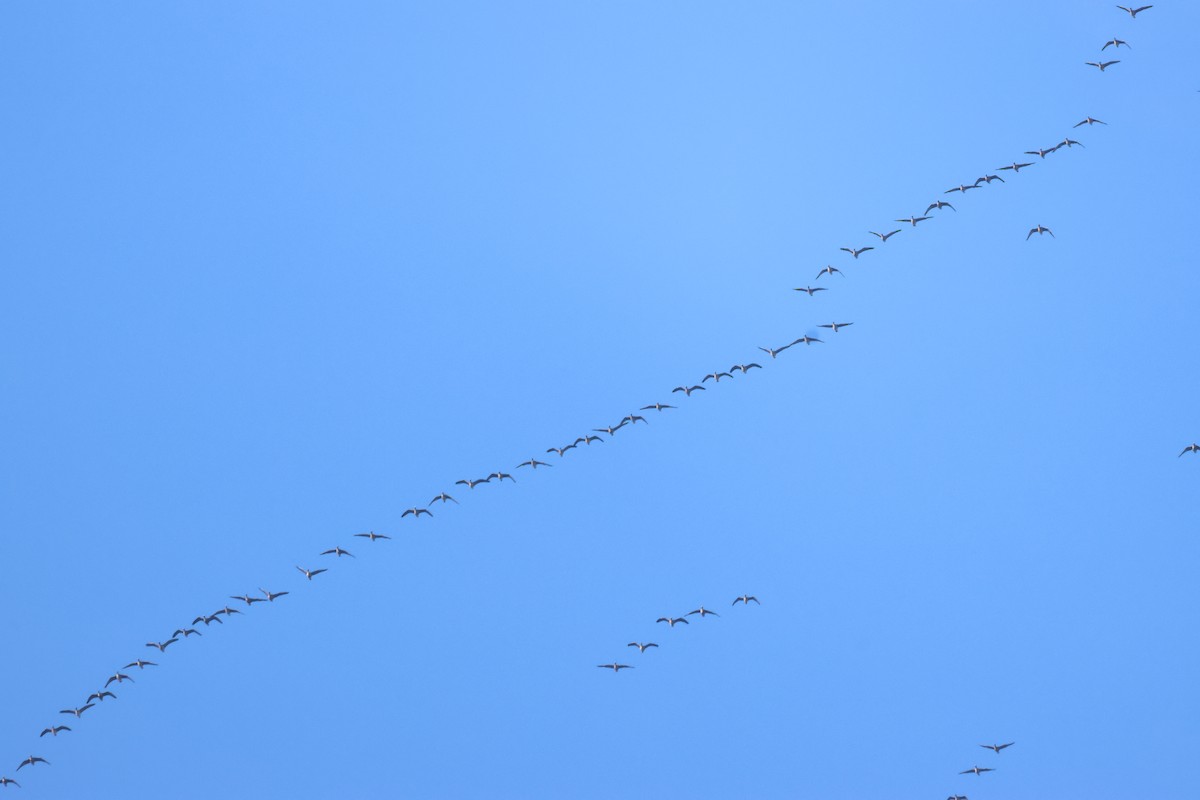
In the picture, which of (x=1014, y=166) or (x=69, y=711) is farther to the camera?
(x=1014, y=166)

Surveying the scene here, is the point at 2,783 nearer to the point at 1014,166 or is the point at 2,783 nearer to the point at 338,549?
the point at 338,549

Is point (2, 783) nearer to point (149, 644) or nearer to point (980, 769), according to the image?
point (149, 644)

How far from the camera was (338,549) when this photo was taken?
95.2 metres

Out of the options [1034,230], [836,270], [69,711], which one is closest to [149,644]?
[69,711]

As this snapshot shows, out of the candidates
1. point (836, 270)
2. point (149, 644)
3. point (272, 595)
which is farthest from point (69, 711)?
point (836, 270)

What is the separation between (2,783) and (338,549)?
76.9 feet

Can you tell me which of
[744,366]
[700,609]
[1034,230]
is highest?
[1034,230]

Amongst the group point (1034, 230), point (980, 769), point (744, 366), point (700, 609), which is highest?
point (1034, 230)

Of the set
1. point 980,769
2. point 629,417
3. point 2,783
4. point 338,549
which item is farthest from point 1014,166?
point 2,783

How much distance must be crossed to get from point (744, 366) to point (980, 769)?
90.0ft

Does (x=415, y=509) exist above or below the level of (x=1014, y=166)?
below

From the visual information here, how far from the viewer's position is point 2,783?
98.4 metres

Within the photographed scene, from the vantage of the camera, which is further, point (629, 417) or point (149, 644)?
point (629, 417)

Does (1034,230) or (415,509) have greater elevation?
(1034,230)
